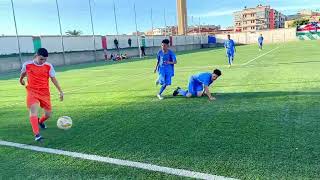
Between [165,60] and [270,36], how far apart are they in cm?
6896

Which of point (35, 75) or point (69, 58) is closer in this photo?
point (35, 75)

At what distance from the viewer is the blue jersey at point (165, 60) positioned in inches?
400

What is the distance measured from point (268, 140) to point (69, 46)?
114 ft

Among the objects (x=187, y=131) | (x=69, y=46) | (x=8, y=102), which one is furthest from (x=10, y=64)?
(x=187, y=131)

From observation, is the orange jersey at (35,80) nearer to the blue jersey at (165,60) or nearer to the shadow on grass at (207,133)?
the shadow on grass at (207,133)

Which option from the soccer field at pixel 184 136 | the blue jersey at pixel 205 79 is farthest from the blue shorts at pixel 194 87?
the blue jersey at pixel 205 79

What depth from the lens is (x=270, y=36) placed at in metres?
74.2

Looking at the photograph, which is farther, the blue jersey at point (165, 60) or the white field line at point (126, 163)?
the blue jersey at point (165, 60)

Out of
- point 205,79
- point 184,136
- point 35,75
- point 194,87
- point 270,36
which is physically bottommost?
point 184,136

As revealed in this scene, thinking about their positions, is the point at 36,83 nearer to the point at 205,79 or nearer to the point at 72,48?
the point at 205,79

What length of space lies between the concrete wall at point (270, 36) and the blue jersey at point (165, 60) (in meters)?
67.5

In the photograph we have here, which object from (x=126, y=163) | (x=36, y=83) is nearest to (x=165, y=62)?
(x=36, y=83)

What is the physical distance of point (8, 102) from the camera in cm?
1187

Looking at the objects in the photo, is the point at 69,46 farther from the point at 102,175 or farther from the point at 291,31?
the point at 291,31
